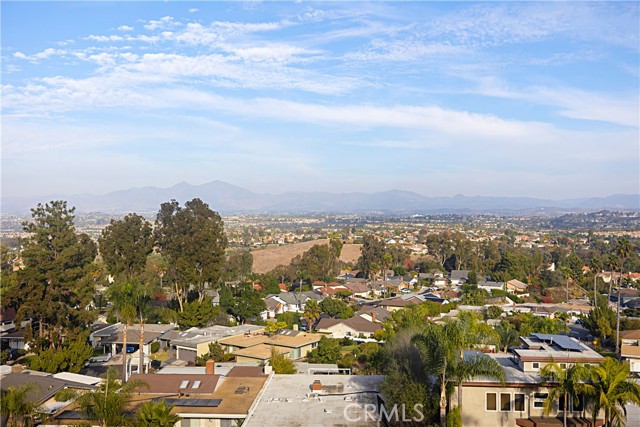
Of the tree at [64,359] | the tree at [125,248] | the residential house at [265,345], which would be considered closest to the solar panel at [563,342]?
the residential house at [265,345]

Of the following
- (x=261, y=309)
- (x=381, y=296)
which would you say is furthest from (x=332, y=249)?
(x=261, y=309)

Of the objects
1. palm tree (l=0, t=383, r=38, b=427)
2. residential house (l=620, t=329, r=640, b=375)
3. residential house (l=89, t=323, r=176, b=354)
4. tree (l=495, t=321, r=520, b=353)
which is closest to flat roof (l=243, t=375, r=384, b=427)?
palm tree (l=0, t=383, r=38, b=427)

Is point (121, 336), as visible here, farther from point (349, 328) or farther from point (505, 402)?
point (505, 402)

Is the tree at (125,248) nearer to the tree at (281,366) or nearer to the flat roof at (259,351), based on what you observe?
the flat roof at (259,351)

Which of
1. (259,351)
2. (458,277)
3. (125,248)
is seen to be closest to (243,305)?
(125,248)

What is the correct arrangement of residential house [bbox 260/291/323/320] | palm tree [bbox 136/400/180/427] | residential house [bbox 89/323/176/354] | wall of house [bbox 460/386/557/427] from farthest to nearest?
residential house [bbox 260/291/323/320] < residential house [bbox 89/323/176/354] < wall of house [bbox 460/386/557/427] < palm tree [bbox 136/400/180/427]
